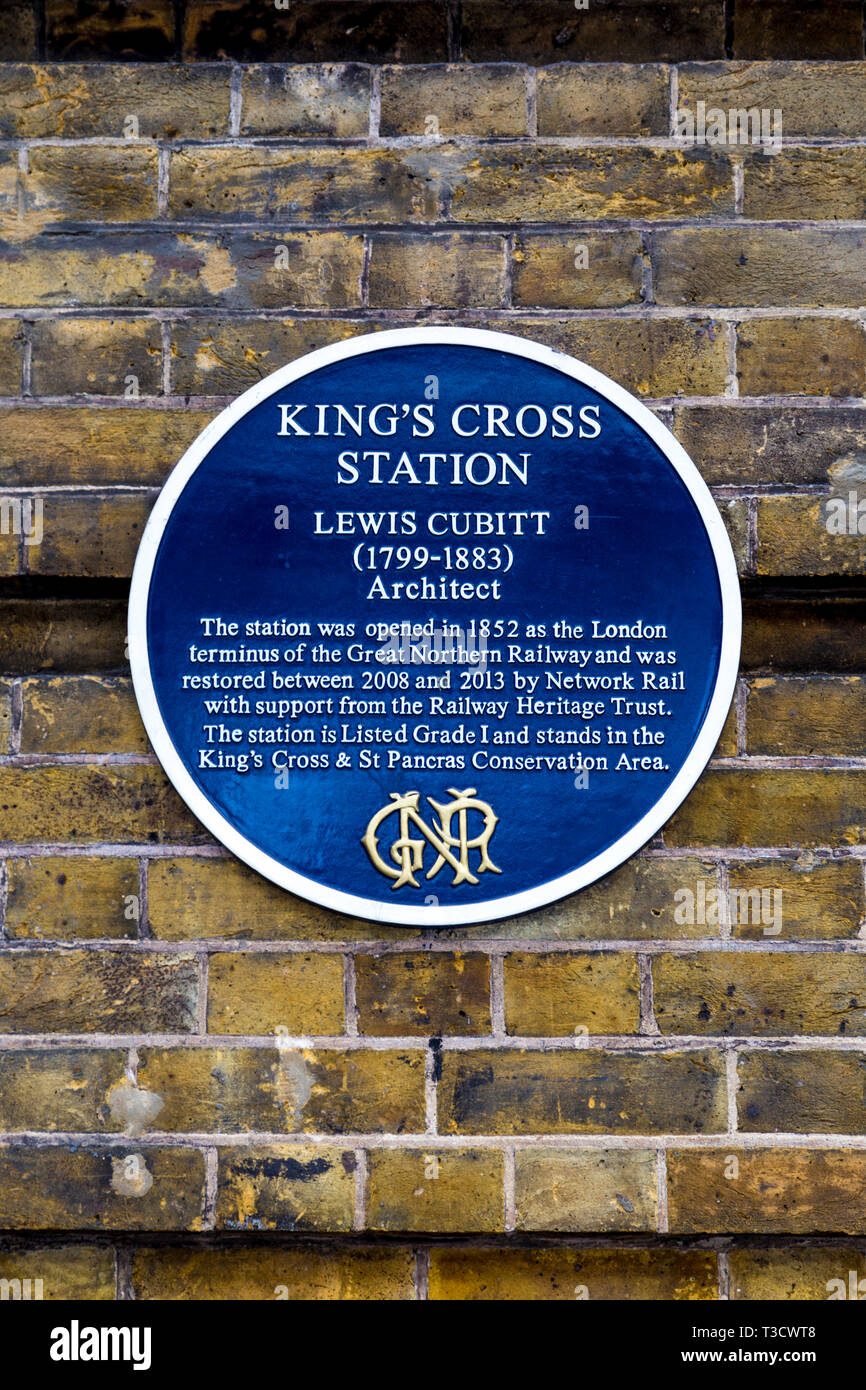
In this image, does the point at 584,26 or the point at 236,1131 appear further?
the point at 584,26

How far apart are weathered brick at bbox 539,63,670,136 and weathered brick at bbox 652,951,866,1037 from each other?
152cm

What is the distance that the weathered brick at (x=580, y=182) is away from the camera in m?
2.09

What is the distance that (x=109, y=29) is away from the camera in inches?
85.4

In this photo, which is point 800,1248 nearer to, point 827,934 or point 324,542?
point 827,934

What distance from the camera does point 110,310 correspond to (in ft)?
6.87

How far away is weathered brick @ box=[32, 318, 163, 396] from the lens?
6.82 ft

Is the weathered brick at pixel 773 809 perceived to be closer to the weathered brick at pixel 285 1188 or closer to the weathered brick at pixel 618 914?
the weathered brick at pixel 618 914

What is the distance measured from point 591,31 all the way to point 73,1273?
2470mm

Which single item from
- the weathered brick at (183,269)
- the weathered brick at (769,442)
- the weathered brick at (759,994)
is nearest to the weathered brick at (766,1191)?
the weathered brick at (759,994)

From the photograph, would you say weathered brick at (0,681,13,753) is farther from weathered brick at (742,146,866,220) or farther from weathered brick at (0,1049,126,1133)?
weathered brick at (742,146,866,220)

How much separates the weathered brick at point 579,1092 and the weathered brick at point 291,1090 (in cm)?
8
